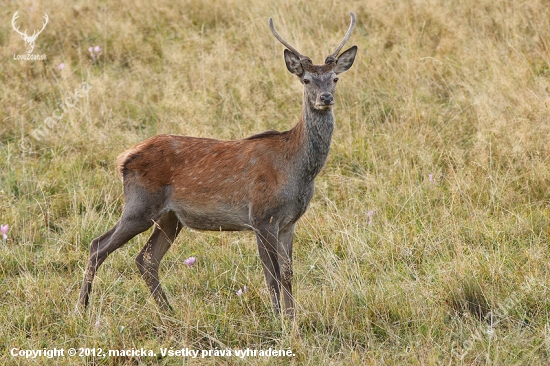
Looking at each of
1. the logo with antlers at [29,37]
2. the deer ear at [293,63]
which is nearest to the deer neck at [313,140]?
the deer ear at [293,63]

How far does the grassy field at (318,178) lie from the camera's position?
4.98 meters

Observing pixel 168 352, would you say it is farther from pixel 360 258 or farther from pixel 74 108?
pixel 74 108

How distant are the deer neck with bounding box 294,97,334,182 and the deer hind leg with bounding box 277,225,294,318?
42 cm

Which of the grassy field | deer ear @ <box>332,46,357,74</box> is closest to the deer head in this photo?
deer ear @ <box>332,46,357,74</box>

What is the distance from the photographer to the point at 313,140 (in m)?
5.65

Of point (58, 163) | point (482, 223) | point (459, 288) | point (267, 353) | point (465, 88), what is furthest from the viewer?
point (465, 88)

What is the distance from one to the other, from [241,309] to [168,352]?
72 cm

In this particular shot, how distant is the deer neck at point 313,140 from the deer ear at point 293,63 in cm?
28

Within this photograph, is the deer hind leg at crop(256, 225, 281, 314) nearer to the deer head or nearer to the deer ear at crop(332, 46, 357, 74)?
the deer head

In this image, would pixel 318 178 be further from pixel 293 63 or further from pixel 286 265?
pixel 286 265

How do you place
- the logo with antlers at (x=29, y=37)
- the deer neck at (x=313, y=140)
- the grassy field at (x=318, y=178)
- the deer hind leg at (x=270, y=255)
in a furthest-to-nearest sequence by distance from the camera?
1. the logo with antlers at (x=29, y=37)
2. the deer neck at (x=313, y=140)
3. the deer hind leg at (x=270, y=255)
4. the grassy field at (x=318, y=178)

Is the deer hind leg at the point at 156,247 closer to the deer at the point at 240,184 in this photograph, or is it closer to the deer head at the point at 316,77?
the deer at the point at 240,184

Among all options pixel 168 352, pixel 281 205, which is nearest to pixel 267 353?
pixel 168 352

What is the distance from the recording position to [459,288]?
516 cm
